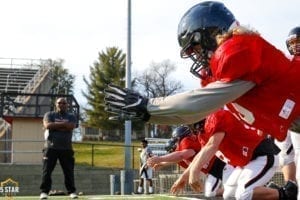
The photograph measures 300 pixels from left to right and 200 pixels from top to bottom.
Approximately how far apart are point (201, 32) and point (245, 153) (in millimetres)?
2399

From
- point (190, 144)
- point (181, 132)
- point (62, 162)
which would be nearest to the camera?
point (190, 144)

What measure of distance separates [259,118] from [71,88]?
281ft

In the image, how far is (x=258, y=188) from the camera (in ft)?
20.3

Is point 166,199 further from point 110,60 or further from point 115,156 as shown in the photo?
point 110,60

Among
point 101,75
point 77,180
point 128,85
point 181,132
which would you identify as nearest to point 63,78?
point 101,75

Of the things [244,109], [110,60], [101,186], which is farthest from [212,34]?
[110,60]

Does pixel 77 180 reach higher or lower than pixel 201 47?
lower

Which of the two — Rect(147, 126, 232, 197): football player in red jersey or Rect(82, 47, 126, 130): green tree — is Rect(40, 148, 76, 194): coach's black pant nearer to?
Rect(147, 126, 232, 197): football player in red jersey

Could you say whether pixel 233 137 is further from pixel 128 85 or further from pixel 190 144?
pixel 128 85

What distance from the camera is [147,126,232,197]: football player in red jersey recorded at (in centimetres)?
719

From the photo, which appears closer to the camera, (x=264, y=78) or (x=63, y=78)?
(x=264, y=78)

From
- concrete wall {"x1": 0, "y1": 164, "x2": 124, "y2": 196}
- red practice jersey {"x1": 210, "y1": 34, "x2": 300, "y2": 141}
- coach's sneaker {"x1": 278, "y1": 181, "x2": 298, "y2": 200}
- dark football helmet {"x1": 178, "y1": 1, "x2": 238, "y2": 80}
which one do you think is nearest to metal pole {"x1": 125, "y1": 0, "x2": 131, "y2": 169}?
concrete wall {"x1": 0, "y1": 164, "x2": 124, "y2": 196}

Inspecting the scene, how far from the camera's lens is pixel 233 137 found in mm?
6391

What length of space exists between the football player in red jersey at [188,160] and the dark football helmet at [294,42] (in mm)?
1451
